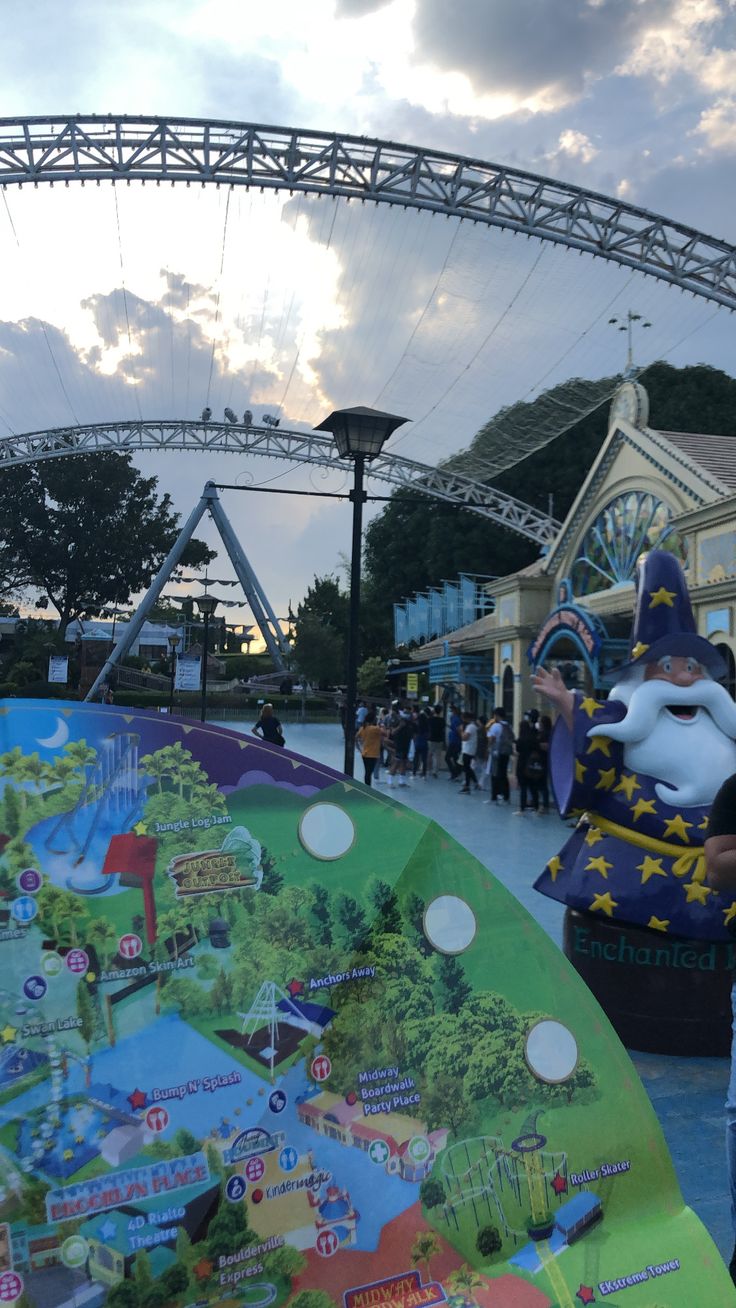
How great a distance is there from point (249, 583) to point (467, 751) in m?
26.4

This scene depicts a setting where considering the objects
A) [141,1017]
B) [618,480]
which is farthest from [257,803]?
[618,480]

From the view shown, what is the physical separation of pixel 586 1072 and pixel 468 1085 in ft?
1.03

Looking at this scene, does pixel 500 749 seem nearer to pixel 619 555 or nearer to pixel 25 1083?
pixel 619 555

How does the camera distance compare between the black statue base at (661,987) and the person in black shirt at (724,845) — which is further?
the black statue base at (661,987)

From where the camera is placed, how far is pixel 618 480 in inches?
611

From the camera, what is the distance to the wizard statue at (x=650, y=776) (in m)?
4.58

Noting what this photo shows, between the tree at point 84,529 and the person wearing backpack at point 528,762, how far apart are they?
39.0 metres

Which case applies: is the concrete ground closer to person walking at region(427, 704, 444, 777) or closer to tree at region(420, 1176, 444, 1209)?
tree at region(420, 1176, 444, 1209)

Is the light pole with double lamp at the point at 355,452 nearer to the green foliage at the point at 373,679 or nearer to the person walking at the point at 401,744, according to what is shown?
the person walking at the point at 401,744

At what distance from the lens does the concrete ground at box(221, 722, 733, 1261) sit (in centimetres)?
349

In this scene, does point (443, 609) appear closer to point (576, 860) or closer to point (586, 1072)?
point (576, 860)

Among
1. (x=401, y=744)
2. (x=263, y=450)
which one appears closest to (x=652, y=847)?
(x=401, y=744)

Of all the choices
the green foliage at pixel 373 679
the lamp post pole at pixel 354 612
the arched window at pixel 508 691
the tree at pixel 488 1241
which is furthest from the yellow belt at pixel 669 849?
the green foliage at pixel 373 679

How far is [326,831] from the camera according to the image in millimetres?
2236
